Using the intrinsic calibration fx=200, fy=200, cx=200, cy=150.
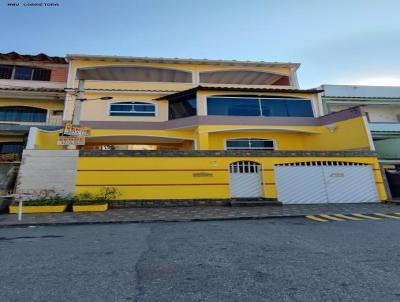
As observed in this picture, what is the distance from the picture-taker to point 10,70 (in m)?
16.9

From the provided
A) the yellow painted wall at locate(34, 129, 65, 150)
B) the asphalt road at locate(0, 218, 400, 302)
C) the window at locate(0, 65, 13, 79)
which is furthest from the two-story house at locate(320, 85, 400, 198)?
the window at locate(0, 65, 13, 79)

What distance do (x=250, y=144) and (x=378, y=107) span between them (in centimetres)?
1463

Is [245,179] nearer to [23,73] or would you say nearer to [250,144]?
[250,144]

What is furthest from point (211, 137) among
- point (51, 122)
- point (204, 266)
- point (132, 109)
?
point (51, 122)

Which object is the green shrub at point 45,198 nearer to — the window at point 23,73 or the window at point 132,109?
the window at point 132,109

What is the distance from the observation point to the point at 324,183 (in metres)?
10.9

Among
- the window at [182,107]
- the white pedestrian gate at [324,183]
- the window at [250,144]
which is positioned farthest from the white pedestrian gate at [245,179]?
the window at [182,107]

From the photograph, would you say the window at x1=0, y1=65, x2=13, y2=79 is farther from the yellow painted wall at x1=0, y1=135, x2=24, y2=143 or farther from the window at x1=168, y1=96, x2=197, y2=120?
the window at x1=168, y1=96, x2=197, y2=120

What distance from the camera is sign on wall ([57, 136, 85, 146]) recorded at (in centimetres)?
1023

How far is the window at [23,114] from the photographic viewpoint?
15.9 meters

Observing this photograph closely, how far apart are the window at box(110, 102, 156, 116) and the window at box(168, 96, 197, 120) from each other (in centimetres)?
139

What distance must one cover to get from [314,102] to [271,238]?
1368cm

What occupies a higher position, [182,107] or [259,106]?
[182,107]

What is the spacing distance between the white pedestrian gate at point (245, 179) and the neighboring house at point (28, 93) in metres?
13.8
